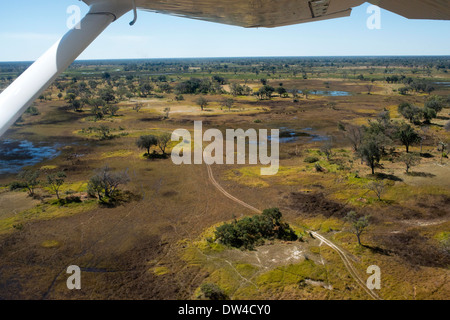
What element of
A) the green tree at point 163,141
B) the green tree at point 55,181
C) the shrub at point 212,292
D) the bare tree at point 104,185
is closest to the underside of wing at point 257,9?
the shrub at point 212,292

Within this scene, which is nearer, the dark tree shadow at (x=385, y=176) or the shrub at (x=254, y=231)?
the shrub at (x=254, y=231)

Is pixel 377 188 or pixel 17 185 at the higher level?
pixel 17 185

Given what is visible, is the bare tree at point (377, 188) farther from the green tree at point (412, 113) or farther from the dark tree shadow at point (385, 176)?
the green tree at point (412, 113)

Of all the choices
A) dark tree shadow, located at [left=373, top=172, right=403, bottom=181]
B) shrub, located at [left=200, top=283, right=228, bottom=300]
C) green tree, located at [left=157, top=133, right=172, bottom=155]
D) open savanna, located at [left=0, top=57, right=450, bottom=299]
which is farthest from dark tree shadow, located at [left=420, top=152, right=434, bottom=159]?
green tree, located at [left=157, top=133, right=172, bottom=155]

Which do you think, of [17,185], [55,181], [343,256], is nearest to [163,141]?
[55,181]

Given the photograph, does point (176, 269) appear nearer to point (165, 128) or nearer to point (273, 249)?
point (273, 249)

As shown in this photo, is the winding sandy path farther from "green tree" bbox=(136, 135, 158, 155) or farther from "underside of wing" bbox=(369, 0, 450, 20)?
"green tree" bbox=(136, 135, 158, 155)

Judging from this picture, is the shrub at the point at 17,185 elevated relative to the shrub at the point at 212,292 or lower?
elevated

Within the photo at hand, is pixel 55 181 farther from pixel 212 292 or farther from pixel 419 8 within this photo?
pixel 419 8
